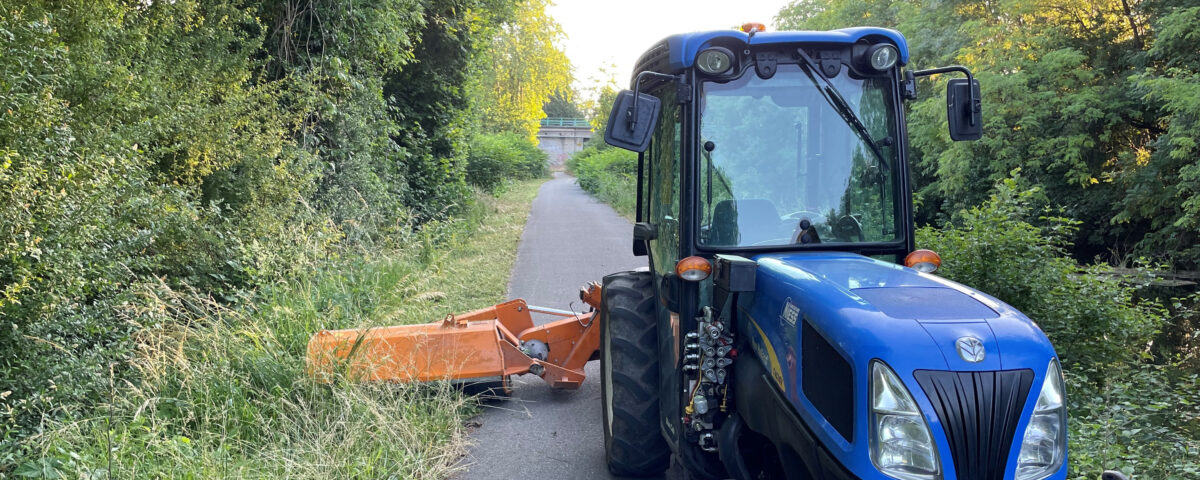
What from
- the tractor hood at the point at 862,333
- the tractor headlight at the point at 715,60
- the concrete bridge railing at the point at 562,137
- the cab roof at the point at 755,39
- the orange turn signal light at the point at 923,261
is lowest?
the tractor hood at the point at 862,333

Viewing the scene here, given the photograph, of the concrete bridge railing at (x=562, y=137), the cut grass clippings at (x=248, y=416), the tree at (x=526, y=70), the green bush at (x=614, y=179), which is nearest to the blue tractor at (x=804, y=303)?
the cut grass clippings at (x=248, y=416)

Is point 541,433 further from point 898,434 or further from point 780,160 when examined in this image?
point 898,434

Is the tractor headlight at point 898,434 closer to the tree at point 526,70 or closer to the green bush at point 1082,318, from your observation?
the green bush at point 1082,318

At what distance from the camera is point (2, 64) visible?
147 inches

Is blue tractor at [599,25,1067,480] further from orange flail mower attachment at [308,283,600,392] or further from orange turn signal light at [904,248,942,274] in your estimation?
orange flail mower attachment at [308,283,600,392]

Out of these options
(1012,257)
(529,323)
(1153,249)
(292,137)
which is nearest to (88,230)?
(529,323)

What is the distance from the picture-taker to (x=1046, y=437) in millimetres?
2158

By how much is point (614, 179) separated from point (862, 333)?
27.9m

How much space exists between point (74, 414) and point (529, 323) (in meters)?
2.79

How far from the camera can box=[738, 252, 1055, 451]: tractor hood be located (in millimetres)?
2117

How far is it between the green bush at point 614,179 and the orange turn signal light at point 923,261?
17.0 metres

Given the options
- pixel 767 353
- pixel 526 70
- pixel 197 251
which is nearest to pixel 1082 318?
pixel 767 353

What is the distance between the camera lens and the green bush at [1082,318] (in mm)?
4594

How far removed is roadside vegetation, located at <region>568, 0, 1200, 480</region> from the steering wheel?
6.61 feet
